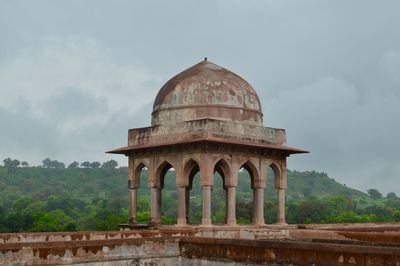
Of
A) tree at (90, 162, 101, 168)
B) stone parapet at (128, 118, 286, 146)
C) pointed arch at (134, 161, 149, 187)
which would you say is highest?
tree at (90, 162, 101, 168)

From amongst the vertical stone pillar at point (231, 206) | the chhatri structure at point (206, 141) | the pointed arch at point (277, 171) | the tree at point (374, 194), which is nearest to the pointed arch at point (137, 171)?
the chhatri structure at point (206, 141)

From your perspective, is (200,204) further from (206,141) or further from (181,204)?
(206,141)

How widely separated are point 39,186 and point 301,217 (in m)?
81.7

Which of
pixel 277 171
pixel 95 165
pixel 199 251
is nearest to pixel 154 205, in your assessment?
pixel 277 171

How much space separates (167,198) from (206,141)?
3335 inches

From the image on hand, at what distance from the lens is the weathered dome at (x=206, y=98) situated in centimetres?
1803

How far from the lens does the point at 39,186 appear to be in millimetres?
130875

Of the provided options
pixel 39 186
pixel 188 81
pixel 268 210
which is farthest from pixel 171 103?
pixel 39 186

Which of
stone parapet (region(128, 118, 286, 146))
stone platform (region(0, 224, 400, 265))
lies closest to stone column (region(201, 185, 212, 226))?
stone parapet (region(128, 118, 286, 146))

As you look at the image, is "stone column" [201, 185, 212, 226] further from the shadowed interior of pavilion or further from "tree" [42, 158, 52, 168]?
"tree" [42, 158, 52, 168]

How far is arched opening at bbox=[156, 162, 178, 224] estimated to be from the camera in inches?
744

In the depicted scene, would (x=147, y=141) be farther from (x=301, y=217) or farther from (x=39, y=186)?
(x=39, y=186)

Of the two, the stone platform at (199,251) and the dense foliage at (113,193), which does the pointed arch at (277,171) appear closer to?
the stone platform at (199,251)

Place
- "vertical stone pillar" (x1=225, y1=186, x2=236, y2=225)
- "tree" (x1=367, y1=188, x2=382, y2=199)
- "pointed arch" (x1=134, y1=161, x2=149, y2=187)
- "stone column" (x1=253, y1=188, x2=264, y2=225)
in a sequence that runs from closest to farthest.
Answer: "vertical stone pillar" (x1=225, y1=186, x2=236, y2=225) → "stone column" (x1=253, y1=188, x2=264, y2=225) → "pointed arch" (x1=134, y1=161, x2=149, y2=187) → "tree" (x1=367, y1=188, x2=382, y2=199)
